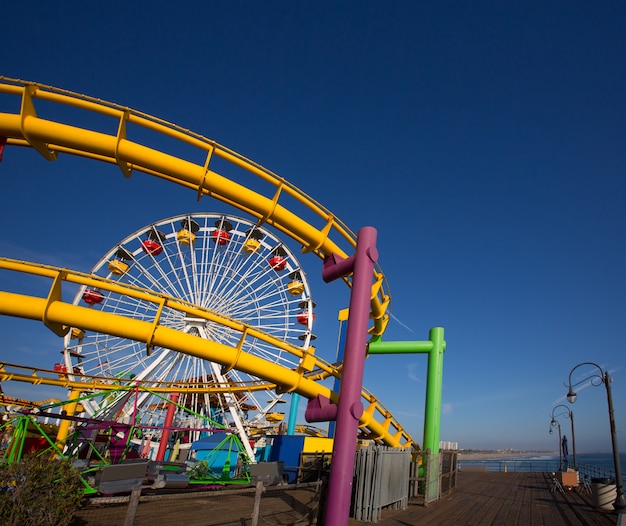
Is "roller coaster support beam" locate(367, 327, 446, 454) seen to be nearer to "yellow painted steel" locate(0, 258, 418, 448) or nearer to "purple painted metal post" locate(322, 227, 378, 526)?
"yellow painted steel" locate(0, 258, 418, 448)

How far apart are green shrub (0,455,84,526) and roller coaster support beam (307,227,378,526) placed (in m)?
4.20

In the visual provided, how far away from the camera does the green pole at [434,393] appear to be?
16234 mm

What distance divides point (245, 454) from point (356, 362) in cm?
1157

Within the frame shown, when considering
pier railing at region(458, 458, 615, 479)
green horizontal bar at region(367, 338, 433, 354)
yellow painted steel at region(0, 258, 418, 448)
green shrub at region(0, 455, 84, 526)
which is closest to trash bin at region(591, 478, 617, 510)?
green horizontal bar at region(367, 338, 433, 354)

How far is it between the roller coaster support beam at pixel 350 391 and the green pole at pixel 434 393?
8.96 meters

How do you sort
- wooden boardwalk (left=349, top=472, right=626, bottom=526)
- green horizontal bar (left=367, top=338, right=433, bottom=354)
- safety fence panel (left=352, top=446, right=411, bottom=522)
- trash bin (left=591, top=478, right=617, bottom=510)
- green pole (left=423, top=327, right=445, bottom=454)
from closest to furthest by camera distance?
safety fence panel (left=352, top=446, right=411, bottom=522) → wooden boardwalk (left=349, top=472, right=626, bottom=526) → trash bin (left=591, top=478, right=617, bottom=510) → green pole (left=423, top=327, right=445, bottom=454) → green horizontal bar (left=367, top=338, right=433, bottom=354)

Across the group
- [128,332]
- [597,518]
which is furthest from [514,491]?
[128,332]

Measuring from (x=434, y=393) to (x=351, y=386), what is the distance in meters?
10.2

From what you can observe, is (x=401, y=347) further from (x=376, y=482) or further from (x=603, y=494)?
(x=603, y=494)

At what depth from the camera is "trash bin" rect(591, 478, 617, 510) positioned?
14.4m

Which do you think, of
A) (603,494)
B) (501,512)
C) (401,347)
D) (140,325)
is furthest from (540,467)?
(140,325)

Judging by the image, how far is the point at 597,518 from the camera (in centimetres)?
1269

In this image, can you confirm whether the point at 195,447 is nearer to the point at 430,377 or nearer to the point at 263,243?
the point at 263,243

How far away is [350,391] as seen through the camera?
25.4ft
